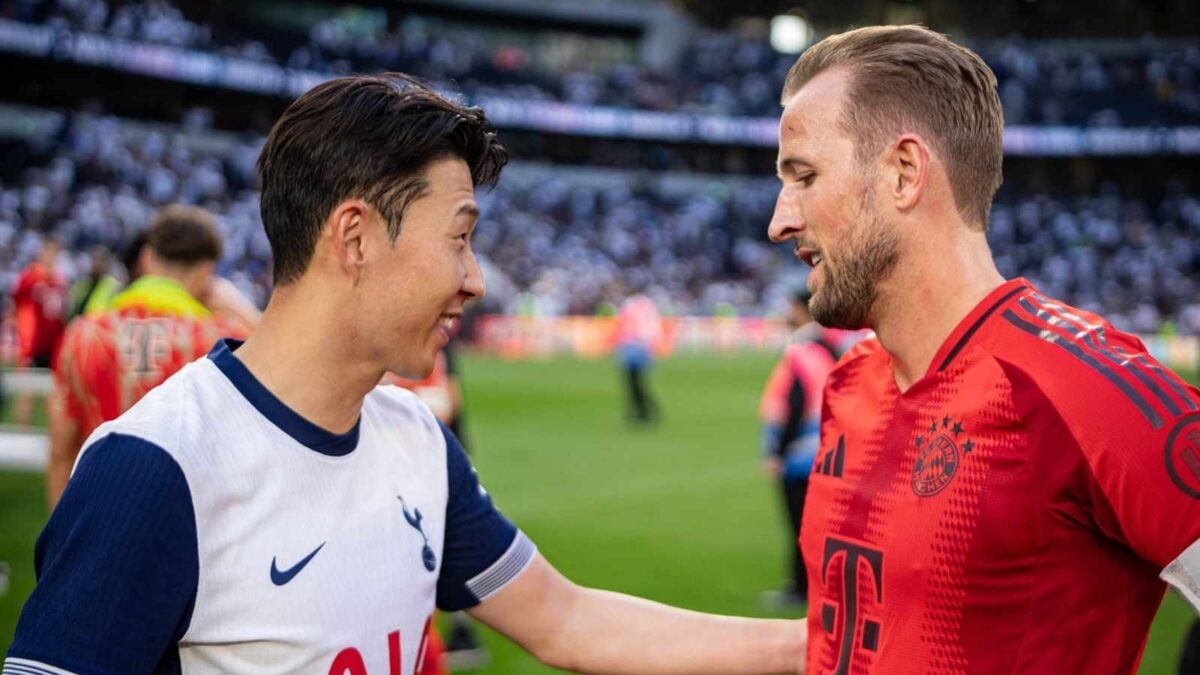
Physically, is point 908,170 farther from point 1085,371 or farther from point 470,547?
point 470,547

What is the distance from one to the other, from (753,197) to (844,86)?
49456 mm

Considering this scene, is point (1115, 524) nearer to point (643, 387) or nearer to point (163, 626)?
point (163, 626)

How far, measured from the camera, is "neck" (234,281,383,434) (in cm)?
208

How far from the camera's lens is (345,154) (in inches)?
79.2

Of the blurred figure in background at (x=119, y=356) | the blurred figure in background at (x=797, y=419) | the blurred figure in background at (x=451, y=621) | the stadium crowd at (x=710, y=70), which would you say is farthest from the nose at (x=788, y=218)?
the stadium crowd at (x=710, y=70)

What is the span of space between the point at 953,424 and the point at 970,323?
0.21m

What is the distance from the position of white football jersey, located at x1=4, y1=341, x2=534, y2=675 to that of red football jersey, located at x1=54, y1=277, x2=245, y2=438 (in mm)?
2905

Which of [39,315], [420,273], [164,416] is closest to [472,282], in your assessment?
[420,273]

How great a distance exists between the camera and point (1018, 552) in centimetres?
190

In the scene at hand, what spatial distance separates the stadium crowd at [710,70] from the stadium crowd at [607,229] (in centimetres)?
362

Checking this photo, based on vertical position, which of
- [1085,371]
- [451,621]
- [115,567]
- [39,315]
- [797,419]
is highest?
[1085,371]

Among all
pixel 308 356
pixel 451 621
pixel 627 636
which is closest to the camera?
pixel 308 356

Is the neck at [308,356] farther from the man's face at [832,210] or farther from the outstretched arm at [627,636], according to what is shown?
the man's face at [832,210]

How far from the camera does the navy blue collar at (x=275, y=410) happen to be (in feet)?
6.64
